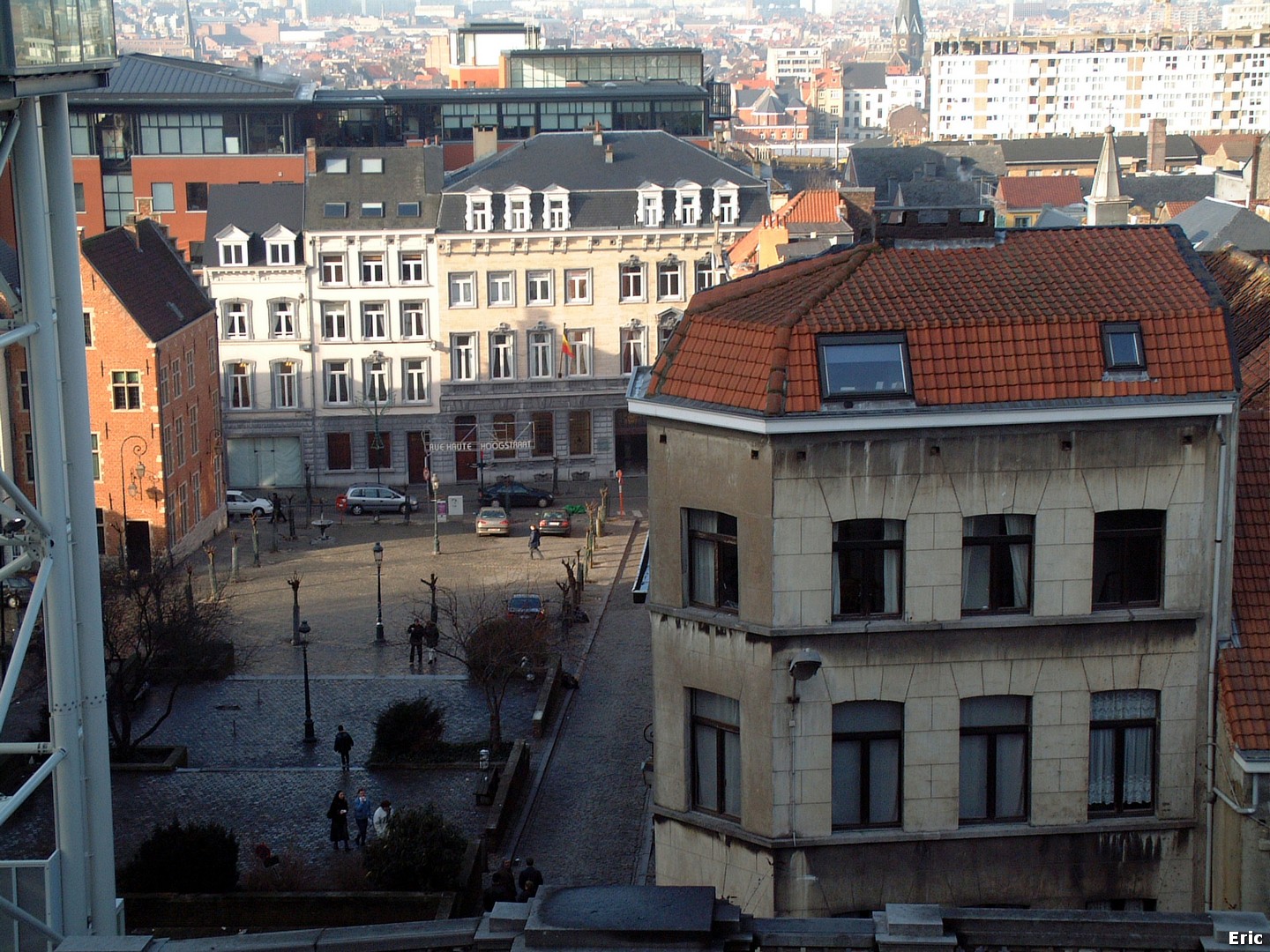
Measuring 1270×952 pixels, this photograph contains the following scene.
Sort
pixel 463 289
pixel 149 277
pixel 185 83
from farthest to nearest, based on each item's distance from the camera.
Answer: pixel 185 83
pixel 463 289
pixel 149 277

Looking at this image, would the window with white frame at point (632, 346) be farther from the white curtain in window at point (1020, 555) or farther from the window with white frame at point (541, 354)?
the white curtain in window at point (1020, 555)

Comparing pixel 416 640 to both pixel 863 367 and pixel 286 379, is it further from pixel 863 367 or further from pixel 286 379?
pixel 286 379

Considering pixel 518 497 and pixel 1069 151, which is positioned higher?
pixel 1069 151

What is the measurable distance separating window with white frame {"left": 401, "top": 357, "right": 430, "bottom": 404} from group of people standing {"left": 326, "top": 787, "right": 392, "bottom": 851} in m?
46.4

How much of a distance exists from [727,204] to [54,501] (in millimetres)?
64403

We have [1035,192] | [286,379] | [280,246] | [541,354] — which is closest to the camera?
[280,246]

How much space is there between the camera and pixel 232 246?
8244 cm

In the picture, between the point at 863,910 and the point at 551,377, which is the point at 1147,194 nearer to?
the point at 551,377

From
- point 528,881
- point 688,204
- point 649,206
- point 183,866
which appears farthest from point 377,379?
point 528,881

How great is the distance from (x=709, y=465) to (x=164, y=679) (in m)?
A: 31.2

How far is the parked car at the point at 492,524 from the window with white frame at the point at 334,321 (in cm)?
1557

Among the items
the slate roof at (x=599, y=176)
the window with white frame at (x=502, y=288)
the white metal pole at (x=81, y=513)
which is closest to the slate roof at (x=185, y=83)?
the slate roof at (x=599, y=176)

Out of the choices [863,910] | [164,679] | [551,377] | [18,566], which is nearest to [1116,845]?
[863,910]

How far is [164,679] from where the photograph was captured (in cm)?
5019
